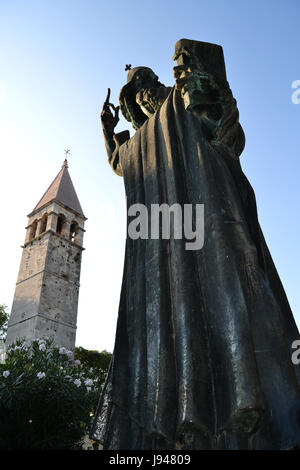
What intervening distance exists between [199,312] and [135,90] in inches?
92.9

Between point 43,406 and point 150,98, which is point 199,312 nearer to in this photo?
point 150,98

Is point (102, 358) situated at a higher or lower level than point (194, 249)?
higher

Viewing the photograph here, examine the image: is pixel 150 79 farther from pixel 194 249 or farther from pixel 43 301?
pixel 43 301

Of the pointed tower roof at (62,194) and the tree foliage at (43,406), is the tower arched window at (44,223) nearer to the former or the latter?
the pointed tower roof at (62,194)

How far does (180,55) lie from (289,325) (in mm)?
2019

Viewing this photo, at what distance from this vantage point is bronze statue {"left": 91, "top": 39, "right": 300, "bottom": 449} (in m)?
1.70

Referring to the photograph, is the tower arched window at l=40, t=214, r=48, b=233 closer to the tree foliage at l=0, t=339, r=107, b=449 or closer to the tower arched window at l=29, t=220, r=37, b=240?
the tower arched window at l=29, t=220, r=37, b=240

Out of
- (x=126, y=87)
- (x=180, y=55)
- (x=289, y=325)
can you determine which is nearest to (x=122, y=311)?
(x=289, y=325)

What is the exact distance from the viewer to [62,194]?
43.4 meters

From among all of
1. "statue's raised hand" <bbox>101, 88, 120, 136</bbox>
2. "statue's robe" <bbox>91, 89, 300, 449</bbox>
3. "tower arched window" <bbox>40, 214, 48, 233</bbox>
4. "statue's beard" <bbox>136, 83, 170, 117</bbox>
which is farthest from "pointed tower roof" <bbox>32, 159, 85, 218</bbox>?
"statue's robe" <bbox>91, 89, 300, 449</bbox>

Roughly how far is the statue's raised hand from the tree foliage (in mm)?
4061
